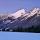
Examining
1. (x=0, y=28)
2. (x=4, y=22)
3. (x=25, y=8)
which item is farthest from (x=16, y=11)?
(x=0, y=28)

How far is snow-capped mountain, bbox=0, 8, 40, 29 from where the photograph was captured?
1.55 m

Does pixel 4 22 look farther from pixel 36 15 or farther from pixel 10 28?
pixel 36 15

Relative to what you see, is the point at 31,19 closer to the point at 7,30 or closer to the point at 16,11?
Answer: the point at 16,11

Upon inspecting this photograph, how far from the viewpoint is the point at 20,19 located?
1561 millimetres

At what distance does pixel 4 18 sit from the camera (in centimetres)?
156

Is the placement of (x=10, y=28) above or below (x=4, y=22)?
below

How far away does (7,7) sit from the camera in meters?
1.57

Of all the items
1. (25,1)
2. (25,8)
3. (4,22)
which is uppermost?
(25,1)

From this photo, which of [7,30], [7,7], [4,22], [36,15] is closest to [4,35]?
[7,30]

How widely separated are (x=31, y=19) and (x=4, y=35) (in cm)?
54

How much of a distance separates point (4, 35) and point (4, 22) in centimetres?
23

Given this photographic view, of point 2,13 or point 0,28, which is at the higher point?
point 2,13

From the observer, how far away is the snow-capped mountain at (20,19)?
155cm

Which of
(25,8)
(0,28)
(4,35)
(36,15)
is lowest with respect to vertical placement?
(4,35)
